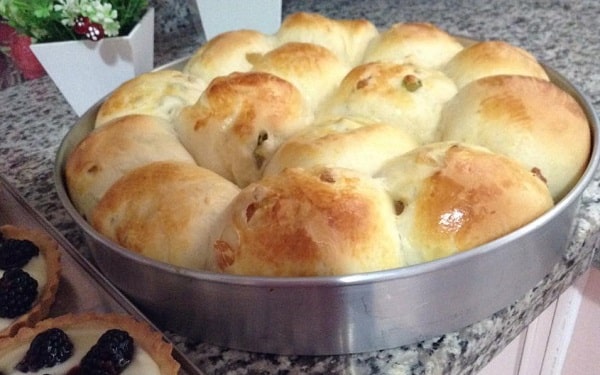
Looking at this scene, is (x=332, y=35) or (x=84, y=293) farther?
(x=332, y=35)

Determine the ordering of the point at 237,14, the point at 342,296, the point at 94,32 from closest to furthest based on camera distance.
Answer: the point at 342,296 < the point at 94,32 < the point at 237,14

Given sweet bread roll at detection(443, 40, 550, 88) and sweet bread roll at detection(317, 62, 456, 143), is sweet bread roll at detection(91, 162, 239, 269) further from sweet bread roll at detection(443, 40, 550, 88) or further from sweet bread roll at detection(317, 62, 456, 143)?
sweet bread roll at detection(443, 40, 550, 88)

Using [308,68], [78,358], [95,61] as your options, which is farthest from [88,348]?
[95,61]

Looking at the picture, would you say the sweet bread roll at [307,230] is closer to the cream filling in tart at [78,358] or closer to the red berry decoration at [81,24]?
the cream filling in tart at [78,358]

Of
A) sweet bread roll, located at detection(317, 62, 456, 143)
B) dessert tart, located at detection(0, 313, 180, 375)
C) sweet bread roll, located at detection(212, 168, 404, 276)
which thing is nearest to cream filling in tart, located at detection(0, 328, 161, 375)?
dessert tart, located at detection(0, 313, 180, 375)

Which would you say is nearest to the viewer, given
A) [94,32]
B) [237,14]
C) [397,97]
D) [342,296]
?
[342,296]

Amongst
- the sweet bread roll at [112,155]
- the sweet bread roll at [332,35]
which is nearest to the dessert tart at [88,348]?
the sweet bread roll at [112,155]

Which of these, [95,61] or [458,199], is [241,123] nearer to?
[458,199]

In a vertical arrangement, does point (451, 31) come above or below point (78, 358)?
below
